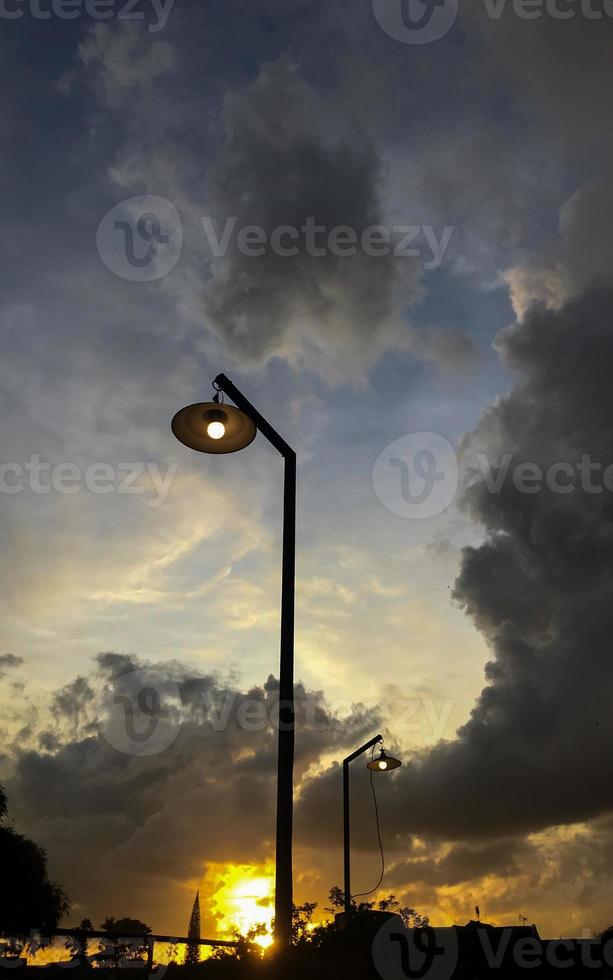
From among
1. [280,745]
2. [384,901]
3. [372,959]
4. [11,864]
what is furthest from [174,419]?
[11,864]

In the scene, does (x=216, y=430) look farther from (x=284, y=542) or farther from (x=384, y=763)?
(x=384, y=763)

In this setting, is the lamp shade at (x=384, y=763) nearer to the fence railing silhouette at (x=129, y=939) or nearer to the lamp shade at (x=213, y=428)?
the fence railing silhouette at (x=129, y=939)

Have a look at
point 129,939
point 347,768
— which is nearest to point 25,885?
point 347,768

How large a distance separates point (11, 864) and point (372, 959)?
198ft

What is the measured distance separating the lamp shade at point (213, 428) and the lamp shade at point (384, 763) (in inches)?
559

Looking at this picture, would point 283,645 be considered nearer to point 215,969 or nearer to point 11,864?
point 215,969

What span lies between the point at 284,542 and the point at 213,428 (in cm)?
181

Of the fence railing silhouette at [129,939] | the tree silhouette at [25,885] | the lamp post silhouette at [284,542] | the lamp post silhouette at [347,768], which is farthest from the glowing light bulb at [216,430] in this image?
the tree silhouette at [25,885]

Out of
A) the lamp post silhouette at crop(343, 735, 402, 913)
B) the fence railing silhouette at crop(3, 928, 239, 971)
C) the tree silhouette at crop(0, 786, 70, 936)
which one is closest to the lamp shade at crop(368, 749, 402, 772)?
the lamp post silhouette at crop(343, 735, 402, 913)

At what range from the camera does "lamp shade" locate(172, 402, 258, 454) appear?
8148 mm

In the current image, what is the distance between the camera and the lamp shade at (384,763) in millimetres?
19562

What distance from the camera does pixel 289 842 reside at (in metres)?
5.98

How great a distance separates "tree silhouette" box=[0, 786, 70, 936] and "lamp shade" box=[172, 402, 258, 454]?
59.9 metres

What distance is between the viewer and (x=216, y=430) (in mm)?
8234
